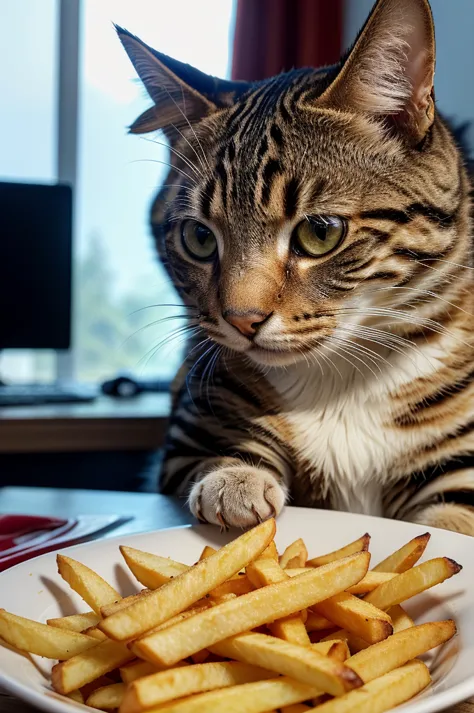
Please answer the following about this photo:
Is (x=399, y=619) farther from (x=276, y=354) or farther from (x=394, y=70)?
(x=394, y=70)

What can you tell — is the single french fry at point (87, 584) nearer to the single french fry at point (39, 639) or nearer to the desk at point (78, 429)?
the single french fry at point (39, 639)

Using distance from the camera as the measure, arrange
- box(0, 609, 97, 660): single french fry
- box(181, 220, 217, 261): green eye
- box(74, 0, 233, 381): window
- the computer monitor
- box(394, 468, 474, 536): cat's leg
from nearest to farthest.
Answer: box(0, 609, 97, 660): single french fry
box(394, 468, 474, 536): cat's leg
box(181, 220, 217, 261): green eye
the computer monitor
box(74, 0, 233, 381): window

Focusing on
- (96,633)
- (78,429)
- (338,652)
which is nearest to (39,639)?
(96,633)

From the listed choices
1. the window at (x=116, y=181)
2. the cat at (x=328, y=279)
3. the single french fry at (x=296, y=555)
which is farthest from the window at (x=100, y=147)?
the single french fry at (x=296, y=555)

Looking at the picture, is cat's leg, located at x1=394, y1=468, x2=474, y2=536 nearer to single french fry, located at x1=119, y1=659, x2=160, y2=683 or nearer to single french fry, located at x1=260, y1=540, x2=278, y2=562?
single french fry, located at x1=260, y1=540, x2=278, y2=562

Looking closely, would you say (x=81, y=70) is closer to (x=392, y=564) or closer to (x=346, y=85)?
(x=346, y=85)

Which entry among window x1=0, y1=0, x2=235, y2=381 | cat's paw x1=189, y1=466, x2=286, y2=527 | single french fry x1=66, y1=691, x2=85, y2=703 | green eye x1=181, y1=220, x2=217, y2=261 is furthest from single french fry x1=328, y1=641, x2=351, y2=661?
A: window x1=0, y1=0, x2=235, y2=381

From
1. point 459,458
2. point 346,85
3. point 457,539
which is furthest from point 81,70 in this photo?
point 457,539
